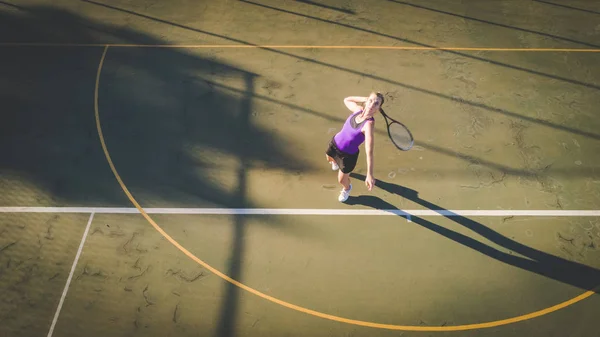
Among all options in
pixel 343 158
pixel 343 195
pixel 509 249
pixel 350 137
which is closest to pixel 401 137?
pixel 343 195

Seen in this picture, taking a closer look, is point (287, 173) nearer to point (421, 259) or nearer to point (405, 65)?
point (421, 259)

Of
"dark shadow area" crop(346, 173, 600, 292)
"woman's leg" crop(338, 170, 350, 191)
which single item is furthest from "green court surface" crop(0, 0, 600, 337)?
"woman's leg" crop(338, 170, 350, 191)

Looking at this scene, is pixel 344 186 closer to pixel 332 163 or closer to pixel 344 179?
pixel 344 179

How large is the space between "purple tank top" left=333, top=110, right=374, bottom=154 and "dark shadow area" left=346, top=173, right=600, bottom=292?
4.73 ft

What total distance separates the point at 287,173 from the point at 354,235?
5.61 feet

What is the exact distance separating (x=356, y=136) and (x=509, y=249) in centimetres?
327

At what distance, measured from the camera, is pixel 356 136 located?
581cm

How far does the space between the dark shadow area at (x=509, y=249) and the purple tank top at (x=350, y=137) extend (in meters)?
1.44

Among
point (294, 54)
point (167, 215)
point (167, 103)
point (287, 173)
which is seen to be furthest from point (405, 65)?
point (167, 215)

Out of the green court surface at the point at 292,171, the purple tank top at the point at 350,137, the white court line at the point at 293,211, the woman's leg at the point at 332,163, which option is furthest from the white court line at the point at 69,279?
the purple tank top at the point at 350,137

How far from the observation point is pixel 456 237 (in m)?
6.80

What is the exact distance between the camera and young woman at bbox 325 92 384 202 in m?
5.31

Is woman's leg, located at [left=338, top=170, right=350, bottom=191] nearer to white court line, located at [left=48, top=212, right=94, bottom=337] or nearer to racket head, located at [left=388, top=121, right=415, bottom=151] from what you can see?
racket head, located at [left=388, top=121, right=415, bottom=151]

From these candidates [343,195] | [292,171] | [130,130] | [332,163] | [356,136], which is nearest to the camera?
[356,136]
